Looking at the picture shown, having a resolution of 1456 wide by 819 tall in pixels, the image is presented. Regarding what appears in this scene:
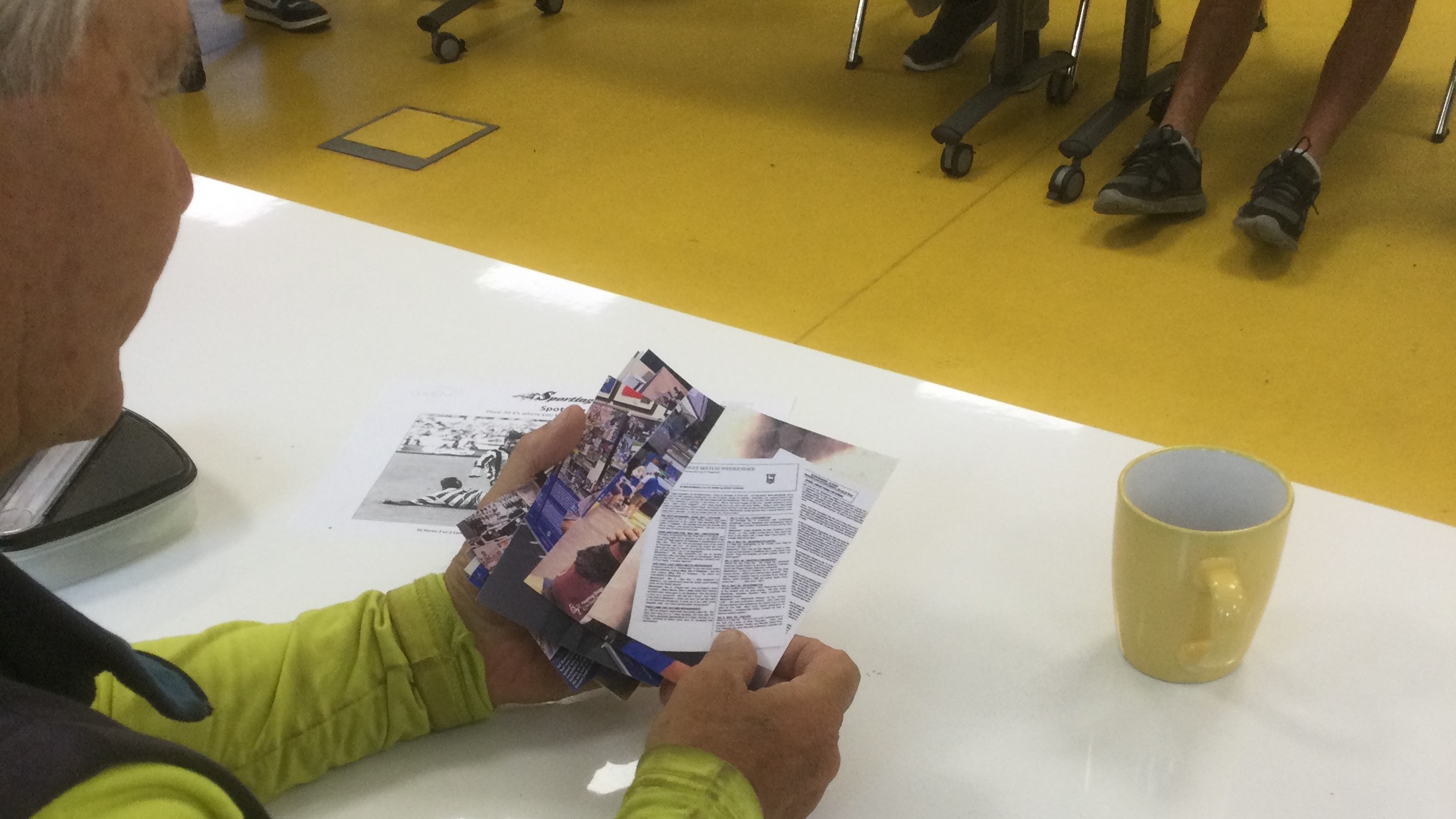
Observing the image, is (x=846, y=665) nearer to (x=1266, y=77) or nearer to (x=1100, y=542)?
(x=1100, y=542)

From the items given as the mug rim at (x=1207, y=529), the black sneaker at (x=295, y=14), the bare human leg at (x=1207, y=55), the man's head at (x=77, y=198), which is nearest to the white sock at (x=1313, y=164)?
the bare human leg at (x=1207, y=55)

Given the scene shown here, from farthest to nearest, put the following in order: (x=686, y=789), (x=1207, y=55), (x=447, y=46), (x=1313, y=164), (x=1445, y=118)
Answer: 1. (x=447, y=46)
2. (x=1445, y=118)
3. (x=1207, y=55)
4. (x=1313, y=164)
5. (x=686, y=789)

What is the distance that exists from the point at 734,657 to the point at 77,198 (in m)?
0.40

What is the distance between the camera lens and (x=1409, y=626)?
711 millimetres

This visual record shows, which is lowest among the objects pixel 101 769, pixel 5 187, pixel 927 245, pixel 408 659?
pixel 927 245

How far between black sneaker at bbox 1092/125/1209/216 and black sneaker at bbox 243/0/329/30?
2532 mm

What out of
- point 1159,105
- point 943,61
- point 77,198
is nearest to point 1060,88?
point 1159,105

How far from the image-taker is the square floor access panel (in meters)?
2.83

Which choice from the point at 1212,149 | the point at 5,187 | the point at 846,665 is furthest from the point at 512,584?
the point at 1212,149

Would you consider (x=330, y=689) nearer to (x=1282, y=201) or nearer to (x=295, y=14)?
(x=1282, y=201)

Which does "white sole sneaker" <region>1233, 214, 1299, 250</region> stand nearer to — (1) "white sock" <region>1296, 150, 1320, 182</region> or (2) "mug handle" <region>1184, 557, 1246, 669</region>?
(1) "white sock" <region>1296, 150, 1320, 182</region>

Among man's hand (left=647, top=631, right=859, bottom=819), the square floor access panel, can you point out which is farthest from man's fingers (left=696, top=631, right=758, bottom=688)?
the square floor access panel

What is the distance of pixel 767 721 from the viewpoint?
0.65m

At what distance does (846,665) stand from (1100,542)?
23 cm
